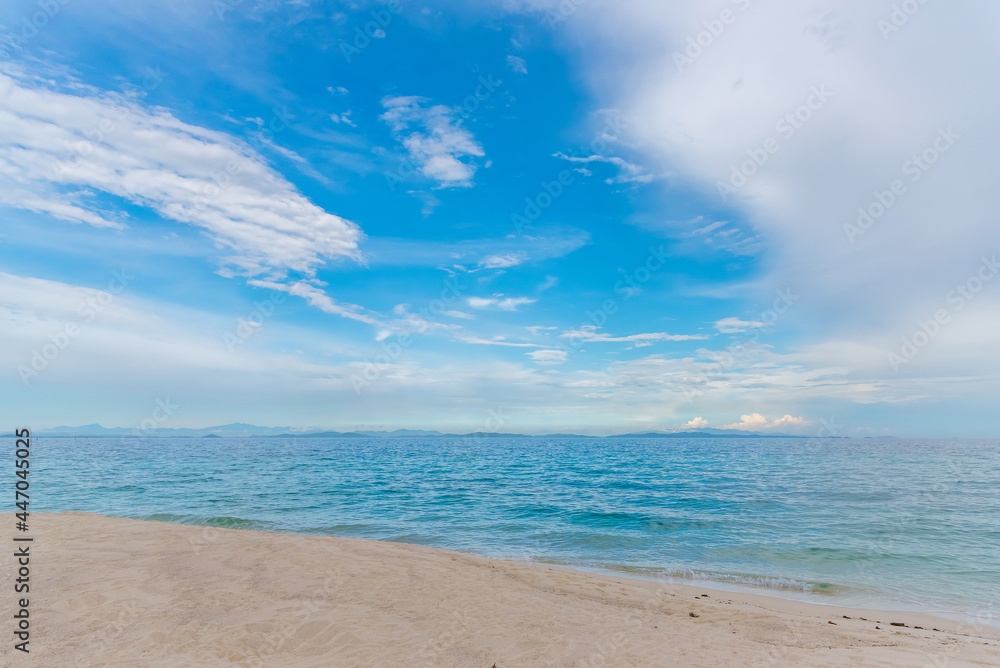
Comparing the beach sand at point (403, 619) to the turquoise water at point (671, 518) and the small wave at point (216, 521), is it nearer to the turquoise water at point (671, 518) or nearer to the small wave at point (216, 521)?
the turquoise water at point (671, 518)

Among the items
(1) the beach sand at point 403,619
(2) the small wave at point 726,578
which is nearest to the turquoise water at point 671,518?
(2) the small wave at point 726,578

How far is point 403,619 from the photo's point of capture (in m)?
9.21

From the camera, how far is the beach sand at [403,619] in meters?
7.60

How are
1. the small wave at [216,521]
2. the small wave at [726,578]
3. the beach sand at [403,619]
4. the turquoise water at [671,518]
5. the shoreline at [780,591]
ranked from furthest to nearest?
the small wave at [216,521] < the turquoise water at [671,518] < the small wave at [726,578] < the shoreline at [780,591] < the beach sand at [403,619]

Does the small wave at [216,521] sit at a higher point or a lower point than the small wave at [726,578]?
lower

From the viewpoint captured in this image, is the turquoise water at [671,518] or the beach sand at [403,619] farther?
the turquoise water at [671,518]

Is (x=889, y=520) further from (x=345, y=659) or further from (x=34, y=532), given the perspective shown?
(x=34, y=532)

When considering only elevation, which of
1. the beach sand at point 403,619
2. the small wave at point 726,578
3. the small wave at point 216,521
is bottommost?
the small wave at point 216,521

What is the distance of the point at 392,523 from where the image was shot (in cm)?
2120

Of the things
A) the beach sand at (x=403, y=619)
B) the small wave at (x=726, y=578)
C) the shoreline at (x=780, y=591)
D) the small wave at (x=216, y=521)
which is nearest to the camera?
the beach sand at (x=403, y=619)

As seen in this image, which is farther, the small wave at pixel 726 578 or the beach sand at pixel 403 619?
the small wave at pixel 726 578

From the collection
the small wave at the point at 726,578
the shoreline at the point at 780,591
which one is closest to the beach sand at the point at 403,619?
the shoreline at the point at 780,591

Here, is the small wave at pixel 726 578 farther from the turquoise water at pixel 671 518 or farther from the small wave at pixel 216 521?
the small wave at pixel 216 521

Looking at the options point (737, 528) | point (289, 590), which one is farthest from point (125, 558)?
point (737, 528)
